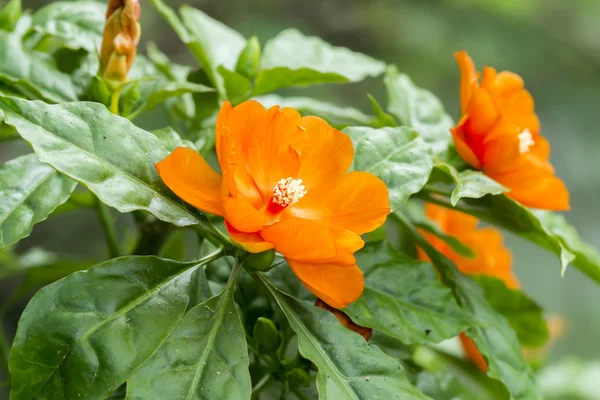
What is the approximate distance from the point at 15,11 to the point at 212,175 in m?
0.38

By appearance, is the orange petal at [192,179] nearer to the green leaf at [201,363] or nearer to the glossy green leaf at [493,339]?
the green leaf at [201,363]

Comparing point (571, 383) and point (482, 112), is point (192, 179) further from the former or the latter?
point (571, 383)

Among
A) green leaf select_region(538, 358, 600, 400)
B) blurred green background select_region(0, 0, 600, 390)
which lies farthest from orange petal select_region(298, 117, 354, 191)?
blurred green background select_region(0, 0, 600, 390)

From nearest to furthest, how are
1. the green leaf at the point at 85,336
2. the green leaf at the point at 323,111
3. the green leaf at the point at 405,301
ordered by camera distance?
the green leaf at the point at 85,336
the green leaf at the point at 405,301
the green leaf at the point at 323,111

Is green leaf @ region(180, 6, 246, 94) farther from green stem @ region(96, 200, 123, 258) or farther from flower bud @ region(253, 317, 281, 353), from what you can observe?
flower bud @ region(253, 317, 281, 353)

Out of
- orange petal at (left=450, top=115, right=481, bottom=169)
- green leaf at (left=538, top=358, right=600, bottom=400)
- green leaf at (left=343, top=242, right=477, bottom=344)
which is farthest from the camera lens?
green leaf at (left=538, top=358, right=600, bottom=400)

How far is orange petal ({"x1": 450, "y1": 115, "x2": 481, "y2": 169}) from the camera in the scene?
66 cm

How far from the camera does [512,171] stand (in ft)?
2.16

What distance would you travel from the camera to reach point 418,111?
0.79m

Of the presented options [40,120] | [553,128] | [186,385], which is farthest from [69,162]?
[553,128]

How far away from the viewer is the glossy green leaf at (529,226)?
2.01 feet

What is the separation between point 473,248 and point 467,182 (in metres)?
0.27

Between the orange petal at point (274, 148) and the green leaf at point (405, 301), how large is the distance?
0.39ft

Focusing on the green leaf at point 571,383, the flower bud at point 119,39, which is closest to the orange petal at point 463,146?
the flower bud at point 119,39
